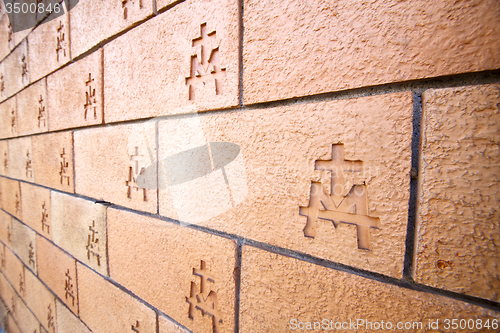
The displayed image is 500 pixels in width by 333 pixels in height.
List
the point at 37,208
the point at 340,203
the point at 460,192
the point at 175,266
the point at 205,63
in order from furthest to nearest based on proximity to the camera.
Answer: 1. the point at 37,208
2. the point at 175,266
3. the point at 205,63
4. the point at 340,203
5. the point at 460,192

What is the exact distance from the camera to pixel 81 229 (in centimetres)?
141

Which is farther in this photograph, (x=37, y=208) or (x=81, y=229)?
(x=37, y=208)

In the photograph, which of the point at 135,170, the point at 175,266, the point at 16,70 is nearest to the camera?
the point at 175,266

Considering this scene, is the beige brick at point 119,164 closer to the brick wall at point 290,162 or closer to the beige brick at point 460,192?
the brick wall at point 290,162

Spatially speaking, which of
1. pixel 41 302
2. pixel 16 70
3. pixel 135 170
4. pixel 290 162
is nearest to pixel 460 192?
pixel 290 162

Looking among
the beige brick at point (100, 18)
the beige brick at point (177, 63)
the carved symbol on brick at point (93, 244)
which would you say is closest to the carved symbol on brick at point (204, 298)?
the beige brick at point (177, 63)

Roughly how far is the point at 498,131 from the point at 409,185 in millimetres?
171

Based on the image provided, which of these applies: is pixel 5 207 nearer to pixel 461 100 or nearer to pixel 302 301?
pixel 302 301

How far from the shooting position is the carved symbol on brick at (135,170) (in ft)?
3.34

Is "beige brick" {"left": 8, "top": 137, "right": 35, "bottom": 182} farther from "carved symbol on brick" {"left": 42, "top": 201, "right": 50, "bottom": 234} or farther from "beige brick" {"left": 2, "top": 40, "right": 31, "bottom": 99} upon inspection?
"beige brick" {"left": 2, "top": 40, "right": 31, "bottom": 99}

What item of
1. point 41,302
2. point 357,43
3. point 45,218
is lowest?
point 41,302

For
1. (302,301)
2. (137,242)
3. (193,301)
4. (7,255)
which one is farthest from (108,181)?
(7,255)

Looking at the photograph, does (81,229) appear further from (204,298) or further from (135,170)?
(204,298)

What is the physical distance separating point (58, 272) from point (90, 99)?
54.8 inches
